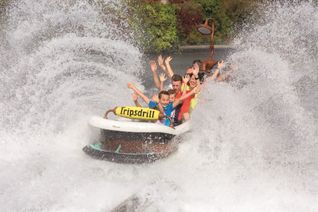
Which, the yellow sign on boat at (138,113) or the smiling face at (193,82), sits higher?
the smiling face at (193,82)

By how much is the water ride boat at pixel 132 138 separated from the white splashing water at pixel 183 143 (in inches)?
5.6

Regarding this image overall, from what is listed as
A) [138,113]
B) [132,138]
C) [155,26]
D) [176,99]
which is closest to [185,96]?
[176,99]

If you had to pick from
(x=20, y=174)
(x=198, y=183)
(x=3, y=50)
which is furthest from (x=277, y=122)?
(x=3, y=50)

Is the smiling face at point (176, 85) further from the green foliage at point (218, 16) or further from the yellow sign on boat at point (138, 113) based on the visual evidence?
the green foliage at point (218, 16)

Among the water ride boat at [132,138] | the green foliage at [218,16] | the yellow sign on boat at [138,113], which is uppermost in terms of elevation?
the green foliage at [218,16]

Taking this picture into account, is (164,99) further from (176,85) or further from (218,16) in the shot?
(218,16)

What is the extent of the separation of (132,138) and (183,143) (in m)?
0.89

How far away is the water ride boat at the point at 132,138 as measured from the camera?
6.73 metres

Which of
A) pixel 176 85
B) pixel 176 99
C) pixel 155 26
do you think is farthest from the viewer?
pixel 155 26

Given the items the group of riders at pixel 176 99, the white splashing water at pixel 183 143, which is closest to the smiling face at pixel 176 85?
the group of riders at pixel 176 99

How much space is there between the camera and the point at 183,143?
736 cm

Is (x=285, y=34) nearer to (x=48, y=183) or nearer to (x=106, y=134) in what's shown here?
(x=106, y=134)

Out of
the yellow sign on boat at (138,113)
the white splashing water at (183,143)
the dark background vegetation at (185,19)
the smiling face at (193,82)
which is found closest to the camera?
the white splashing water at (183,143)

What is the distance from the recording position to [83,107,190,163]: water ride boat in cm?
673
